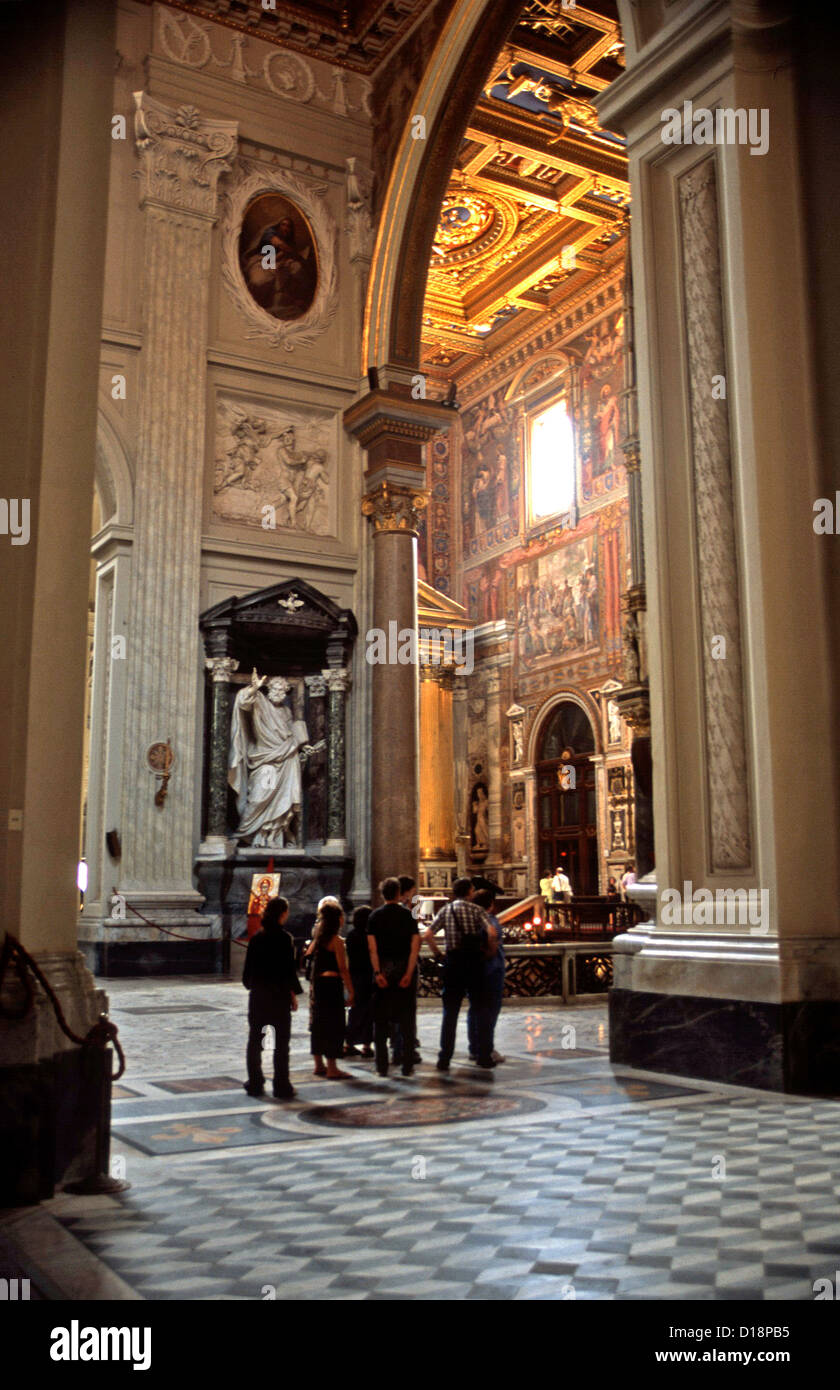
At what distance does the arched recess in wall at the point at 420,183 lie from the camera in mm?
14500

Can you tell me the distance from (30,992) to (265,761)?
11.0 m

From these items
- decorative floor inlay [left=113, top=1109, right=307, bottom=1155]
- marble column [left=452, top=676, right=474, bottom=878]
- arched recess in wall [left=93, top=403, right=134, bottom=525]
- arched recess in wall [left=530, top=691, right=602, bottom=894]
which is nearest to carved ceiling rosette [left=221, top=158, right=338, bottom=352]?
arched recess in wall [left=93, top=403, right=134, bottom=525]

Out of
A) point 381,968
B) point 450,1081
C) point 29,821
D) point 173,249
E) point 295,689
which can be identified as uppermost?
point 173,249

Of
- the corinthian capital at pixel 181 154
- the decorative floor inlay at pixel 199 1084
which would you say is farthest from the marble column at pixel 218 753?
the decorative floor inlay at pixel 199 1084

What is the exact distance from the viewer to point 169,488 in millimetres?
14664

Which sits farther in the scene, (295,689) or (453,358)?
(453,358)

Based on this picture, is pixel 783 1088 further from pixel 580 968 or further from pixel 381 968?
pixel 580 968

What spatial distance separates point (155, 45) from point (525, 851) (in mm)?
15740

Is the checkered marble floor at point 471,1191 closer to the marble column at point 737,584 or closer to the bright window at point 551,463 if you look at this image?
the marble column at point 737,584

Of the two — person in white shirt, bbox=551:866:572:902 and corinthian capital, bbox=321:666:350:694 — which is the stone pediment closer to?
corinthian capital, bbox=321:666:350:694

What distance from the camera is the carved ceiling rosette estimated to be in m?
15.7

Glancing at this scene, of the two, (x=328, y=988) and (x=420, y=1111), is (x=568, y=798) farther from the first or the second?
(x=420, y=1111)

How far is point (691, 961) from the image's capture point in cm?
630
